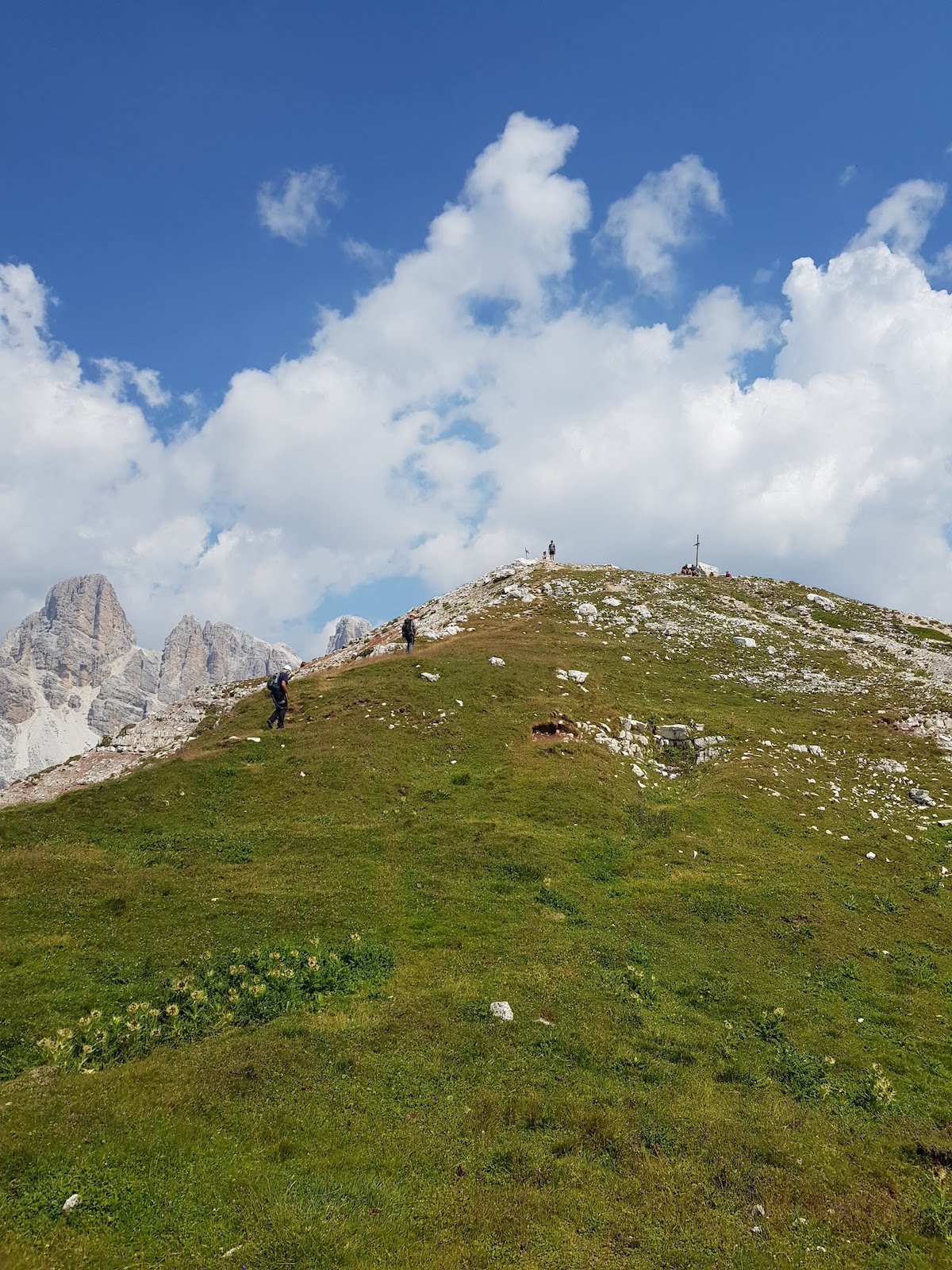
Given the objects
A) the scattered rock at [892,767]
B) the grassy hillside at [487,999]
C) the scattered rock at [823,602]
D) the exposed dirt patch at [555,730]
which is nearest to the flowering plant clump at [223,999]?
the grassy hillside at [487,999]

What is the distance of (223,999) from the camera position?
1889 cm

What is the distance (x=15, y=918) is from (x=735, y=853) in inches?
1107

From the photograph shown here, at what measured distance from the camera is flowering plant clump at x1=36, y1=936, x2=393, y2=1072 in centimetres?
1650

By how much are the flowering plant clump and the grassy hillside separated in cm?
19

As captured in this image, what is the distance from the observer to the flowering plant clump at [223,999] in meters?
16.5

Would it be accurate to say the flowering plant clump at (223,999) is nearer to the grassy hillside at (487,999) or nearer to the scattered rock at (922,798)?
the grassy hillside at (487,999)

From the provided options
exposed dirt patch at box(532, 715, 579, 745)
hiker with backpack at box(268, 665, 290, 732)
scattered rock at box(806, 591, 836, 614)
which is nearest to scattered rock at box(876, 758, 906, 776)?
exposed dirt patch at box(532, 715, 579, 745)

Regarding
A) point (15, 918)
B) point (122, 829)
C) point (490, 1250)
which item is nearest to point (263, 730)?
point (122, 829)

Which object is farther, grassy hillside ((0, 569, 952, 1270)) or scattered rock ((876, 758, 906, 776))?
scattered rock ((876, 758, 906, 776))

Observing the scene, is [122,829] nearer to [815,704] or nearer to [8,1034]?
[8,1034]

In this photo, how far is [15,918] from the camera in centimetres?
2225

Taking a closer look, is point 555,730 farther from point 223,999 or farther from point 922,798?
point 223,999

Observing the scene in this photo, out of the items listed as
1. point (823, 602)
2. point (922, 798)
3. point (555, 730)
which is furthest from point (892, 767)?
point (823, 602)

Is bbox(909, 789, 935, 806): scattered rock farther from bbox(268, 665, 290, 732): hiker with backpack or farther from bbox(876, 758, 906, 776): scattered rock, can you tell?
bbox(268, 665, 290, 732): hiker with backpack
